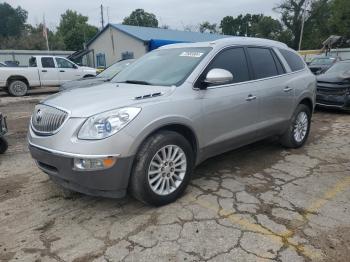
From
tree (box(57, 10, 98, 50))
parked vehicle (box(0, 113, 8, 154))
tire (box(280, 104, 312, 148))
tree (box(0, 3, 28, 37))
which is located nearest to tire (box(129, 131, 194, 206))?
tire (box(280, 104, 312, 148))

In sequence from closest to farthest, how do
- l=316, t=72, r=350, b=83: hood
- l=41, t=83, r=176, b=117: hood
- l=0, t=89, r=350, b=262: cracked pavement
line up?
l=0, t=89, r=350, b=262: cracked pavement, l=41, t=83, r=176, b=117: hood, l=316, t=72, r=350, b=83: hood

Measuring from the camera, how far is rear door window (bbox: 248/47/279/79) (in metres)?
4.88

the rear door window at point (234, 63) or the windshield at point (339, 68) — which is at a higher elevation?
the rear door window at point (234, 63)

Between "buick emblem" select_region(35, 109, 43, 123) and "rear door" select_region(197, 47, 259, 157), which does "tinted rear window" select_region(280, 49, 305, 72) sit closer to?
"rear door" select_region(197, 47, 259, 157)

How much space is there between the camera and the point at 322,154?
5727mm

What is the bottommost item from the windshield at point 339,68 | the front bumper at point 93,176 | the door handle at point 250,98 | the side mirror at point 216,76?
the front bumper at point 93,176

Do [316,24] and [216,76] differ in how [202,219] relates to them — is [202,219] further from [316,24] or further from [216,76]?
[316,24]

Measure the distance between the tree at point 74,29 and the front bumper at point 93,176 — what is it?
53188mm

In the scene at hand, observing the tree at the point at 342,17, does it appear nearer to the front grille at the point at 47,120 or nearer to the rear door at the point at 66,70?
the rear door at the point at 66,70

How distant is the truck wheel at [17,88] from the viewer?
48.8 ft

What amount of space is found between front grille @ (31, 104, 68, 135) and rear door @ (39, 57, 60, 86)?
42.6 ft

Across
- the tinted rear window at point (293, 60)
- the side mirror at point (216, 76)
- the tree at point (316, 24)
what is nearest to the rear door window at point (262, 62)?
the tinted rear window at point (293, 60)

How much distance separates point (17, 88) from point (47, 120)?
42.5 feet

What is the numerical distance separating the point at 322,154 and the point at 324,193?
68.1 inches
